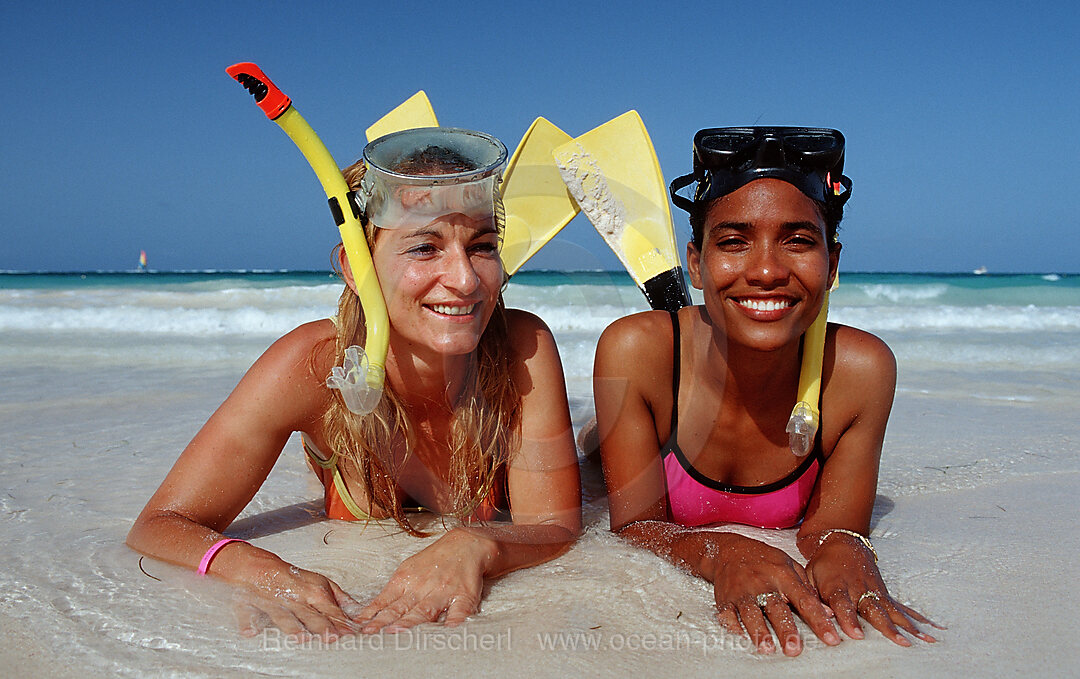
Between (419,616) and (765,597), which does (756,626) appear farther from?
(419,616)

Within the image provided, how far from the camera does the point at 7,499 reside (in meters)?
3.11

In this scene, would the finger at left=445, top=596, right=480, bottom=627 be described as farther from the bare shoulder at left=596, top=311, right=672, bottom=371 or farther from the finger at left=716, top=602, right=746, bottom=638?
the bare shoulder at left=596, top=311, right=672, bottom=371

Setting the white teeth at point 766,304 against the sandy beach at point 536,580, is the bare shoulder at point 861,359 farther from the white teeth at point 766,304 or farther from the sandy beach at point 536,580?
the sandy beach at point 536,580

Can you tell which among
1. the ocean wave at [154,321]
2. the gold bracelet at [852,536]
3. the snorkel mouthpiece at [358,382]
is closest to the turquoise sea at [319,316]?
the ocean wave at [154,321]

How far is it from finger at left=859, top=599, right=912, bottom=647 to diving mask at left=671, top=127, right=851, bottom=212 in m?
1.18

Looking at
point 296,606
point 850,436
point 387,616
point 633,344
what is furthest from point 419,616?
point 850,436

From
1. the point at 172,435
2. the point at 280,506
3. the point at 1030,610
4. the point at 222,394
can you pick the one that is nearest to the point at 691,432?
the point at 1030,610

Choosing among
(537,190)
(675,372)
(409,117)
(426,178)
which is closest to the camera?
(426,178)

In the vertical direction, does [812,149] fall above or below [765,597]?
above

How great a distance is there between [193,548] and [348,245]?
3.25 feet

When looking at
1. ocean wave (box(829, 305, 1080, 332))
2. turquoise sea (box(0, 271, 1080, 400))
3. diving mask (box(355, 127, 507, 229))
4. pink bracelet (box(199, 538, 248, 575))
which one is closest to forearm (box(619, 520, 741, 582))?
turquoise sea (box(0, 271, 1080, 400))

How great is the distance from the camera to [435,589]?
210 centimetres

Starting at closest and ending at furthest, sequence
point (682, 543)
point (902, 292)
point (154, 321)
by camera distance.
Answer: point (682, 543) → point (154, 321) → point (902, 292)

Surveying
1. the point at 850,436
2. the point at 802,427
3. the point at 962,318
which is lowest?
the point at 962,318
